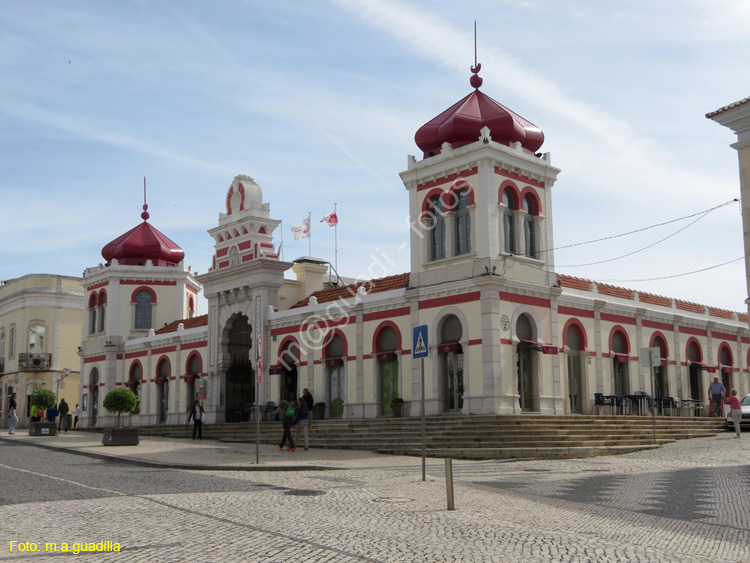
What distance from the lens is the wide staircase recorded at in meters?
19.7

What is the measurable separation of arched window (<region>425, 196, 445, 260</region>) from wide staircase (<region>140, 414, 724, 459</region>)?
5725 millimetres

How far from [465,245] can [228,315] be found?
12792 millimetres

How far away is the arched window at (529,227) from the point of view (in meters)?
26.9

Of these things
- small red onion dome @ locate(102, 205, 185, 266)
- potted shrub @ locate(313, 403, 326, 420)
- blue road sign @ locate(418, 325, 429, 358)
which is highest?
small red onion dome @ locate(102, 205, 185, 266)

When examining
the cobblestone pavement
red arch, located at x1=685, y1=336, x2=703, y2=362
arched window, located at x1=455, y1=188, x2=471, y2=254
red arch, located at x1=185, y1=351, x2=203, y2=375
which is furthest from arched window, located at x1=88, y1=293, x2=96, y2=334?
red arch, located at x1=685, y1=336, x2=703, y2=362

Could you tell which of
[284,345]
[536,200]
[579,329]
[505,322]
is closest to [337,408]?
[284,345]

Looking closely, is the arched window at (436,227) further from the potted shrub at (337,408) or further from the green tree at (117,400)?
the green tree at (117,400)

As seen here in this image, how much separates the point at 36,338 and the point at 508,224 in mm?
34227

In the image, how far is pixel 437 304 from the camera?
85.1 ft

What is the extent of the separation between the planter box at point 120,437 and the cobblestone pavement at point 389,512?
20.2 feet

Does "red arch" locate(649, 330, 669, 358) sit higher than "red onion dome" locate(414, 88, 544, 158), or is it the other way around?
"red onion dome" locate(414, 88, 544, 158)

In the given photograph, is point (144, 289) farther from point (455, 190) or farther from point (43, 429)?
point (455, 190)

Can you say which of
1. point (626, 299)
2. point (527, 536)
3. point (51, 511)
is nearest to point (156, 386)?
point (626, 299)

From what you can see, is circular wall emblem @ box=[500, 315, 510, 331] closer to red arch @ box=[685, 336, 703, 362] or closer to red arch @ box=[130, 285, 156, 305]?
red arch @ box=[685, 336, 703, 362]
